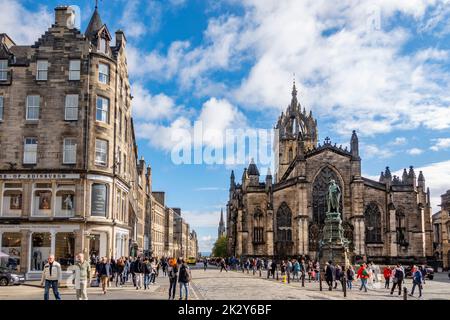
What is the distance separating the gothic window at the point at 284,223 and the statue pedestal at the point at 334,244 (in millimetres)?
24885

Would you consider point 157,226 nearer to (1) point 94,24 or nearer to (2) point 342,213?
(2) point 342,213

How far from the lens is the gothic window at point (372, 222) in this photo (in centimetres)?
6500

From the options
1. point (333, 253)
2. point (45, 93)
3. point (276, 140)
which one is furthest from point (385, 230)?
point (45, 93)

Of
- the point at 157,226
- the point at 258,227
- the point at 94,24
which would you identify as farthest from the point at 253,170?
the point at 94,24

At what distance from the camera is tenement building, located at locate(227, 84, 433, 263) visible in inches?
2518

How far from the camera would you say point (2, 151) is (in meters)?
34.1

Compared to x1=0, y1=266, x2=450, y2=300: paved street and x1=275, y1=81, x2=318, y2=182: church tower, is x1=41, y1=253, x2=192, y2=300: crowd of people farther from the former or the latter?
x1=275, y1=81, x2=318, y2=182: church tower

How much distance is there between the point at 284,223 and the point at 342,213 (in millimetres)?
7623

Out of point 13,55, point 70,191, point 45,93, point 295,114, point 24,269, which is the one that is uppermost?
point 295,114

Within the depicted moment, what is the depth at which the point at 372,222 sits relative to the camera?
215 ft

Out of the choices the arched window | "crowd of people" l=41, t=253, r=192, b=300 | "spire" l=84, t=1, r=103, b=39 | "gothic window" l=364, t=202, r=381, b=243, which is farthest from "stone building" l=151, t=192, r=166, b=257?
"crowd of people" l=41, t=253, r=192, b=300

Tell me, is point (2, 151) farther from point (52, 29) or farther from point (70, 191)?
point (52, 29)

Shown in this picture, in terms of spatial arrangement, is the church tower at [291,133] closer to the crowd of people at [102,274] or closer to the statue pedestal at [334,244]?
the statue pedestal at [334,244]
